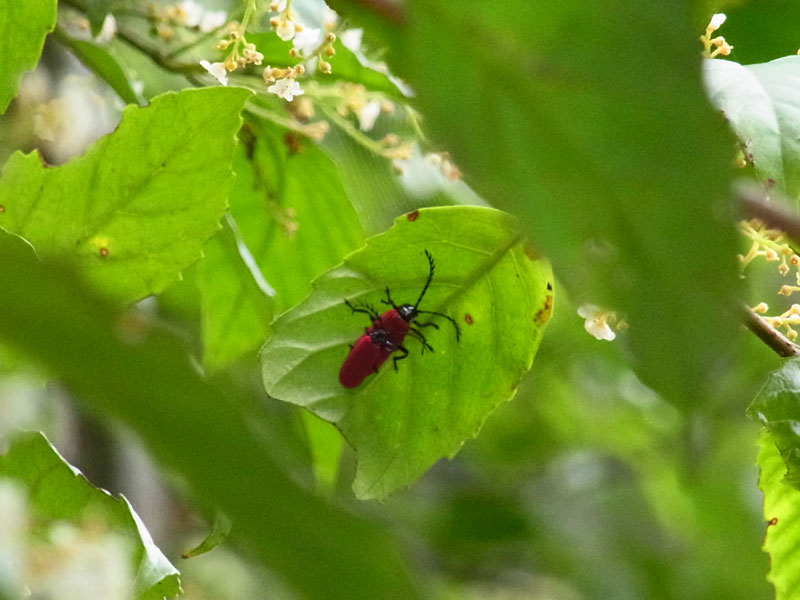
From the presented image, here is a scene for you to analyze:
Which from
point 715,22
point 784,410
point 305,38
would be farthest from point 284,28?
point 784,410

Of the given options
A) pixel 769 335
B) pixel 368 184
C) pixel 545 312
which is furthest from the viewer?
pixel 368 184

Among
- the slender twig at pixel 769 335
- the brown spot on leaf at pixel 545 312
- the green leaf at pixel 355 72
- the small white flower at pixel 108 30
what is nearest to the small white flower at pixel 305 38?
the green leaf at pixel 355 72

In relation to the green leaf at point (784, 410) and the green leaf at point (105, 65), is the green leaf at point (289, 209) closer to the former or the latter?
the green leaf at point (105, 65)

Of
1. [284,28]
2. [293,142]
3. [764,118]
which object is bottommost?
[293,142]

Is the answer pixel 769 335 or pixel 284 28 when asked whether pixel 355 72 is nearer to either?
pixel 284 28

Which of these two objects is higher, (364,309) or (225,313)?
(364,309)

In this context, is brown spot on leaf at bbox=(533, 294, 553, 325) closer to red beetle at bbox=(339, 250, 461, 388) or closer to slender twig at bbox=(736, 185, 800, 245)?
red beetle at bbox=(339, 250, 461, 388)
